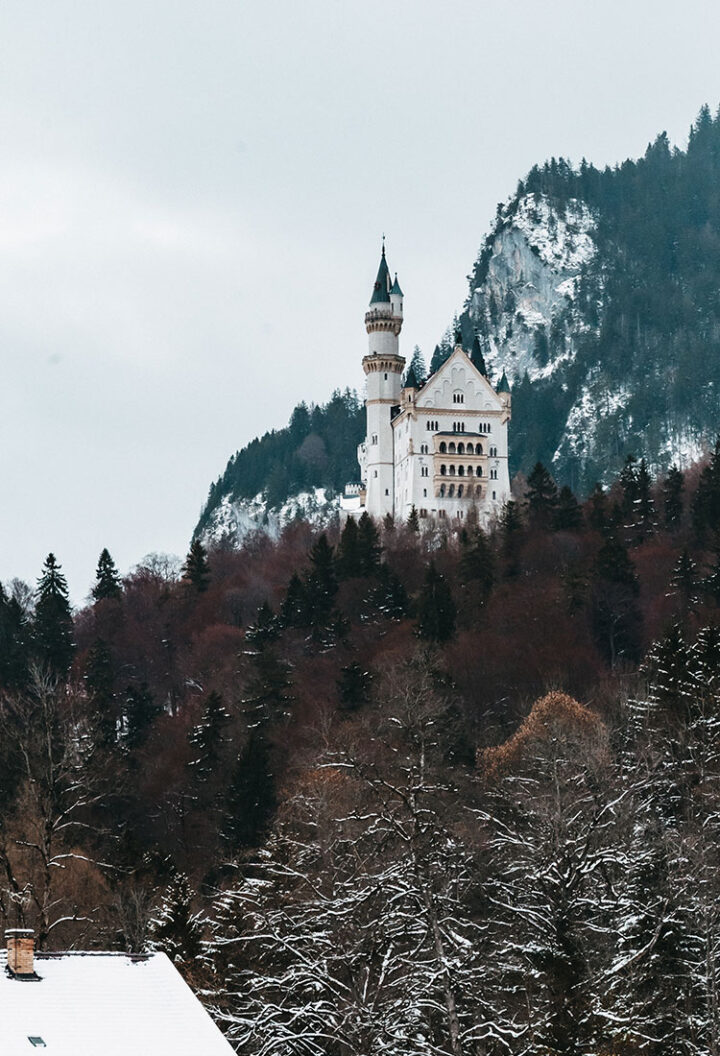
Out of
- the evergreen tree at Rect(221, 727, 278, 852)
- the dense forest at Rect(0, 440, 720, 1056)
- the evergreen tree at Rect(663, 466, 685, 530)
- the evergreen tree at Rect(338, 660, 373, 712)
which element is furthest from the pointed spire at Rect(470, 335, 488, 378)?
the evergreen tree at Rect(221, 727, 278, 852)

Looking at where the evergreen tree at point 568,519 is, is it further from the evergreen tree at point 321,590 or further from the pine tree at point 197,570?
the pine tree at point 197,570

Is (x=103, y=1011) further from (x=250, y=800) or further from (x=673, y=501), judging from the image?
(x=673, y=501)

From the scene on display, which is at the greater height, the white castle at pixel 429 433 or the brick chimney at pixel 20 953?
the white castle at pixel 429 433

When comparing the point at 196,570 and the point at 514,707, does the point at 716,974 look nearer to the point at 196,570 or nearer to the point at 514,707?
the point at 514,707

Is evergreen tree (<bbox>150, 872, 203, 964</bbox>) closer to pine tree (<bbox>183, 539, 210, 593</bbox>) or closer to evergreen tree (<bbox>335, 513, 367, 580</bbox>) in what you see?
evergreen tree (<bbox>335, 513, 367, 580</bbox>)

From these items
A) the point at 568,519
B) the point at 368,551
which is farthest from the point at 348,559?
the point at 568,519

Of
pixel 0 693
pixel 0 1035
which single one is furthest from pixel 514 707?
pixel 0 1035

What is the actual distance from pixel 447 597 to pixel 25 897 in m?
49.0

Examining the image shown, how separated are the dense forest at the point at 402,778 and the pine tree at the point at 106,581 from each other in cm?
23

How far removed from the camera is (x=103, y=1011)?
28.4 meters

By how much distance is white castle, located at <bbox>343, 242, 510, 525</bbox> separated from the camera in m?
125

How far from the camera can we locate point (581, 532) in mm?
97125

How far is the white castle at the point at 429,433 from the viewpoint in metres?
125

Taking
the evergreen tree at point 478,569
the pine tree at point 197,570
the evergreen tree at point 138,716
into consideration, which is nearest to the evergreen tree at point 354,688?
the evergreen tree at point 138,716
